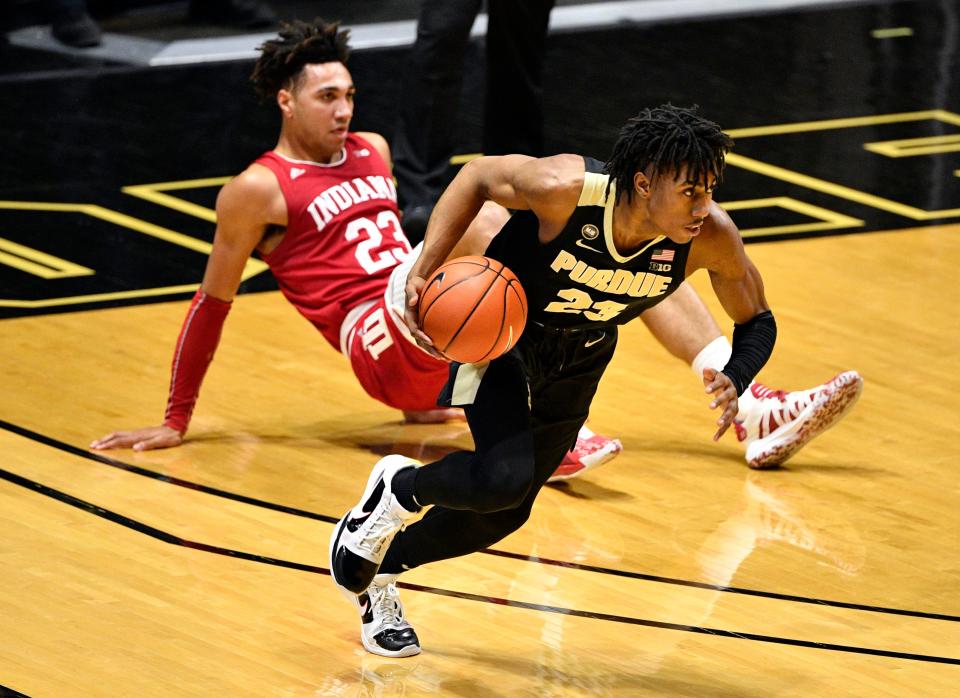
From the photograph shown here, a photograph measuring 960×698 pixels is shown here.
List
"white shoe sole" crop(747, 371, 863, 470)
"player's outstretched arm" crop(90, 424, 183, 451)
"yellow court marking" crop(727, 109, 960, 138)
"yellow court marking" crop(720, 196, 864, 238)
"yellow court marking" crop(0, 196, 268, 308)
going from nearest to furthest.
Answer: "white shoe sole" crop(747, 371, 863, 470) < "player's outstretched arm" crop(90, 424, 183, 451) < "yellow court marking" crop(0, 196, 268, 308) < "yellow court marking" crop(720, 196, 864, 238) < "yellow court marking" crop(727, 109, 960, 138)

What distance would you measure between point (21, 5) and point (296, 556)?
22.6ft

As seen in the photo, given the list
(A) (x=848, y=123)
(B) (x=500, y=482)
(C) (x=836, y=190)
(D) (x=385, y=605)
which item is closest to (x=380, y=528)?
(D) (x=385, y=605)

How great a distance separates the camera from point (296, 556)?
4855mm

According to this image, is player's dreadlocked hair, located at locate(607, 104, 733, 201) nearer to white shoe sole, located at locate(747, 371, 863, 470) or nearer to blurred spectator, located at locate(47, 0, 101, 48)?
white shoe sole, located at locate(747, 371, 863, 470)

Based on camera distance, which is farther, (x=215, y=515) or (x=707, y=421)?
(x=707, y=421)

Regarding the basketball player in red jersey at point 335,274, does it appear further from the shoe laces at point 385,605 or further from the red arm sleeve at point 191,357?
the shoe laces at point 385,605

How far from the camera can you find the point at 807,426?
216 inches

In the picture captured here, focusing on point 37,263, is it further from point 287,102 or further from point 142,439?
point 142,439

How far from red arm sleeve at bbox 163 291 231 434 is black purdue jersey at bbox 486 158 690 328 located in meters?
1.48

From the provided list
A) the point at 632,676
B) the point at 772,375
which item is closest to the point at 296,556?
the point at 632,676

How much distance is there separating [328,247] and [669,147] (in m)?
1.94

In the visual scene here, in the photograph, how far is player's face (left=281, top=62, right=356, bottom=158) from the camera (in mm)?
5840

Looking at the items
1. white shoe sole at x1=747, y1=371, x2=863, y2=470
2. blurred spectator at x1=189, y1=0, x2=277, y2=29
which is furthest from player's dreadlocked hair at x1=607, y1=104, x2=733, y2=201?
blurred spectator at x1=189, y1=0, x2=277, y2=29

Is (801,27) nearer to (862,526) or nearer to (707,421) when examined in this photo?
(707,421)
